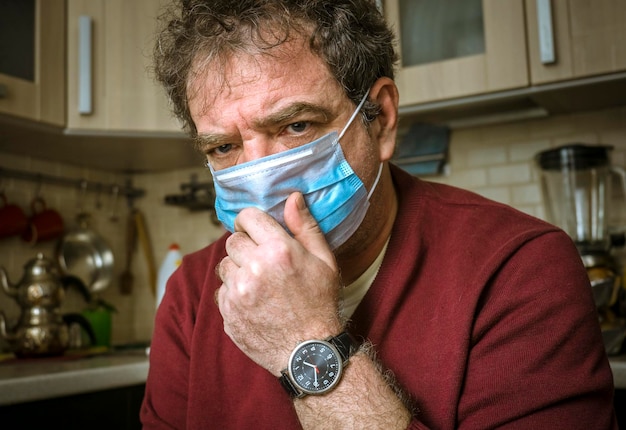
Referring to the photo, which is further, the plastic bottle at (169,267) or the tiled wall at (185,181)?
the plastic bottle at (169,267)

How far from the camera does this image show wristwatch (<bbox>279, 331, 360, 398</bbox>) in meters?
0.79

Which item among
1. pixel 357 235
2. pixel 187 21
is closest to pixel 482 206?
pixel 357 235

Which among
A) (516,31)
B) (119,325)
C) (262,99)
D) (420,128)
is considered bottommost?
(119,325)

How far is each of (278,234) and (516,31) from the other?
3.52ft

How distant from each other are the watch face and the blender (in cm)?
103

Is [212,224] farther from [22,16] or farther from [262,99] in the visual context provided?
[262,99]

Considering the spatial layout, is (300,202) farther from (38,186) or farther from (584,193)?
(38,186)

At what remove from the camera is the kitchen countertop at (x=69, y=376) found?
1304 millimetres

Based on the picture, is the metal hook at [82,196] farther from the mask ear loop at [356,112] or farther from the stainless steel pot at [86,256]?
the mask ear loop at [356,112]

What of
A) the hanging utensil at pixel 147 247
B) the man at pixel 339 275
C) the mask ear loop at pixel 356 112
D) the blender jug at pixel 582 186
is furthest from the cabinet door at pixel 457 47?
the hanging utensil at pixel 147 247

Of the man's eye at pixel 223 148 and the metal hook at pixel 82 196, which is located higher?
the metal hook at pixel 82 196

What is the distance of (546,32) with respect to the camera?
1572 millimetres

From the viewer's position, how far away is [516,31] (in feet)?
5.34

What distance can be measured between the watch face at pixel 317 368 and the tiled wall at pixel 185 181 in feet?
4.13
